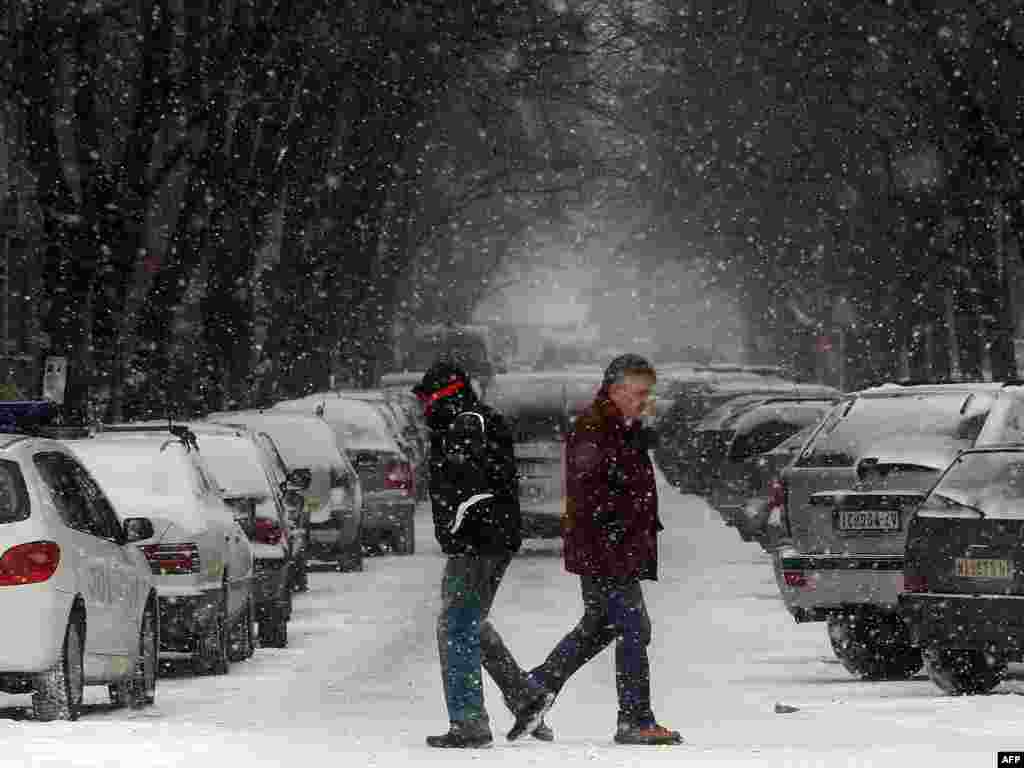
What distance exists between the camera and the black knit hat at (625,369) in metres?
11.7

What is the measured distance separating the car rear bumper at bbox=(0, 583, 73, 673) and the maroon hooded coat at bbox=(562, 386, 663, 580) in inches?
97.4

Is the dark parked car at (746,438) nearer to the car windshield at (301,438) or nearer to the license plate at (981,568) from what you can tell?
the car windshield at (301,438)

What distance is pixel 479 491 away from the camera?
11.5 metres

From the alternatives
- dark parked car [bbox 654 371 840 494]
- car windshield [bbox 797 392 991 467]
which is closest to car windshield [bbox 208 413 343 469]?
car windshield [bbox 797 392 991 467]

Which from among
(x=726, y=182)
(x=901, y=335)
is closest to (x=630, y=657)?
(x=901, y=335)

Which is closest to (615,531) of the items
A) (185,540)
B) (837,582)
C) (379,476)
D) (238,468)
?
(837,582)

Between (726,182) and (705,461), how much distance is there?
836 inches

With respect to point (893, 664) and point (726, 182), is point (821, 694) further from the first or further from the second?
point (726, 182)

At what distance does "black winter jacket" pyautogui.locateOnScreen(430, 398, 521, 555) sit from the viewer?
11470 mm

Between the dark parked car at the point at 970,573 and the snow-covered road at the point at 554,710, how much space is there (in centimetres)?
37

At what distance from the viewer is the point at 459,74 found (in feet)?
124

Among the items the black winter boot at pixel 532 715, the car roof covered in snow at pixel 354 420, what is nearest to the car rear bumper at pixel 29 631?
the black winter boot at pixel 532 715

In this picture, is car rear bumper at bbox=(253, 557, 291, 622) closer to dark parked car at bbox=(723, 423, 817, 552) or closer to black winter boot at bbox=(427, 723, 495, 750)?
dark parked car at bbox=(723, 423, 817, 552)

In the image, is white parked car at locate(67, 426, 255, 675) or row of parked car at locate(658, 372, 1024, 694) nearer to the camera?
row of parked car at locate(658, 372, 1024, 694)
